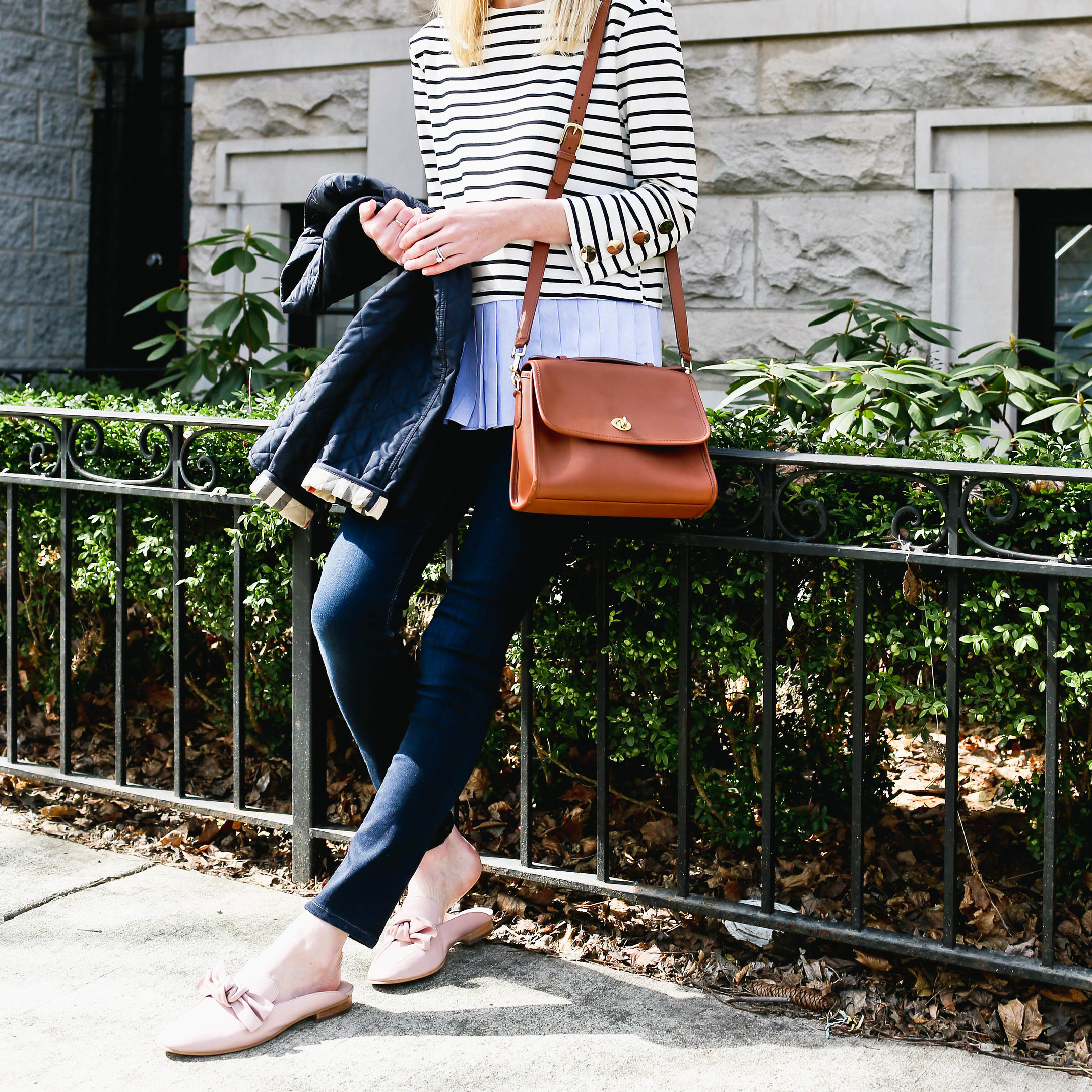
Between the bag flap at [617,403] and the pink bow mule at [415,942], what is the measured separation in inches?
42.5

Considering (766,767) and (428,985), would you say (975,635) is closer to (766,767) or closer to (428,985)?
(766,767)

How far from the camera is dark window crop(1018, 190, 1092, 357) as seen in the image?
16.1ft

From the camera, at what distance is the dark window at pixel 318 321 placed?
5.97 m

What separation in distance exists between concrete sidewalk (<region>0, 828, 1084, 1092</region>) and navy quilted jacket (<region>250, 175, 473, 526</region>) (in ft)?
3.18

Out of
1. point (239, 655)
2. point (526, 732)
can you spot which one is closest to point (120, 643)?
point (239, 655)

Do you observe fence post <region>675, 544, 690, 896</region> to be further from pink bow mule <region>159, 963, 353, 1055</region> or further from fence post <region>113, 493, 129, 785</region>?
fence post <region>113, 493, 129, 785</region>

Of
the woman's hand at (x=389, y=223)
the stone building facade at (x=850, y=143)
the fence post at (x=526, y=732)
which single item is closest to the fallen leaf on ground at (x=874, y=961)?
the fence post at (x=526, y=732)

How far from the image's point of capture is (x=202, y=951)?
2646mm

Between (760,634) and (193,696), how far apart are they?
172 cm

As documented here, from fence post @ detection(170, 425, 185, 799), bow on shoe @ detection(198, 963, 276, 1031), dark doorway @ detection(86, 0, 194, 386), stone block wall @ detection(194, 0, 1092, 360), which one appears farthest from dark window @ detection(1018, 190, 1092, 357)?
dark doorway @ detection(86, 0, 194, 386)

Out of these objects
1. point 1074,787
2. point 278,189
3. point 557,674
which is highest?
point 278,189

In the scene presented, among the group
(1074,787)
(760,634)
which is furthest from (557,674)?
(1074,787)

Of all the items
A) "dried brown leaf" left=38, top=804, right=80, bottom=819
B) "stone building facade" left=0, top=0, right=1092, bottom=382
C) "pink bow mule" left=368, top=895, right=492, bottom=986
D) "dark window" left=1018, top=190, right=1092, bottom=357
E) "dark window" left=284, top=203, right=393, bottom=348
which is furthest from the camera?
"dark window" left=284, top=203, right=393, bottom=348

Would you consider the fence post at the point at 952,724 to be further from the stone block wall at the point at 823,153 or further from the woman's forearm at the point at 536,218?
the stone block wall at the point at 823,153
